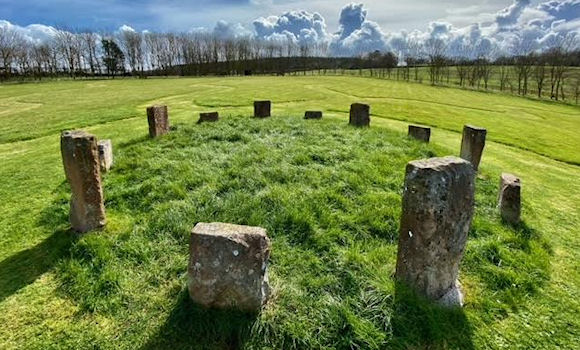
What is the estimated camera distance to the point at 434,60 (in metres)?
72.9

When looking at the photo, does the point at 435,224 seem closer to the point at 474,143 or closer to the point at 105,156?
the point at 474,143

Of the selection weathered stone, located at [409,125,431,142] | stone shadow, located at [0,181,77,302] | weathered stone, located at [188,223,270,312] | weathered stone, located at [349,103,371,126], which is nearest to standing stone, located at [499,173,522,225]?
weathered stone, located at [409,125,431,142]

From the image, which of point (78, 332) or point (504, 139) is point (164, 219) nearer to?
point (78, 332)

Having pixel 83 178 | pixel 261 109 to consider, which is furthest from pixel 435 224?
pixel 261 109

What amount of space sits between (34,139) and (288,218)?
15.1 meters

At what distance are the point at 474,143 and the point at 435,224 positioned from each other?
595 centimetres

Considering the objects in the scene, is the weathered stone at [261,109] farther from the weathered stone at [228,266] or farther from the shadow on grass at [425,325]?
the shadow on grass at [425,325]

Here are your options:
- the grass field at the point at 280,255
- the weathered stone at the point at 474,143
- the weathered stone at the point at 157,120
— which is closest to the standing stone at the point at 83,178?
the grass field at the point at 280,255

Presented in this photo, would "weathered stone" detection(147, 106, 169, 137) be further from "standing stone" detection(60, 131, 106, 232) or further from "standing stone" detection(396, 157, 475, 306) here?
"standing stone" detection(396, 157, 475, 306)

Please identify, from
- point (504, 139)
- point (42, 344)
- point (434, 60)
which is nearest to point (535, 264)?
point (42, 344)

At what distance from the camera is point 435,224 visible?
407 centimetres

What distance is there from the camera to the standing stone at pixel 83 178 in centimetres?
546

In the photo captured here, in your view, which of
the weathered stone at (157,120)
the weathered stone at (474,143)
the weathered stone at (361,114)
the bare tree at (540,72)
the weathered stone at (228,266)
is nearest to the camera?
the weathered stone at (228,266)

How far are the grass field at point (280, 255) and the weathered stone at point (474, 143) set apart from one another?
A: 68 centimetres
